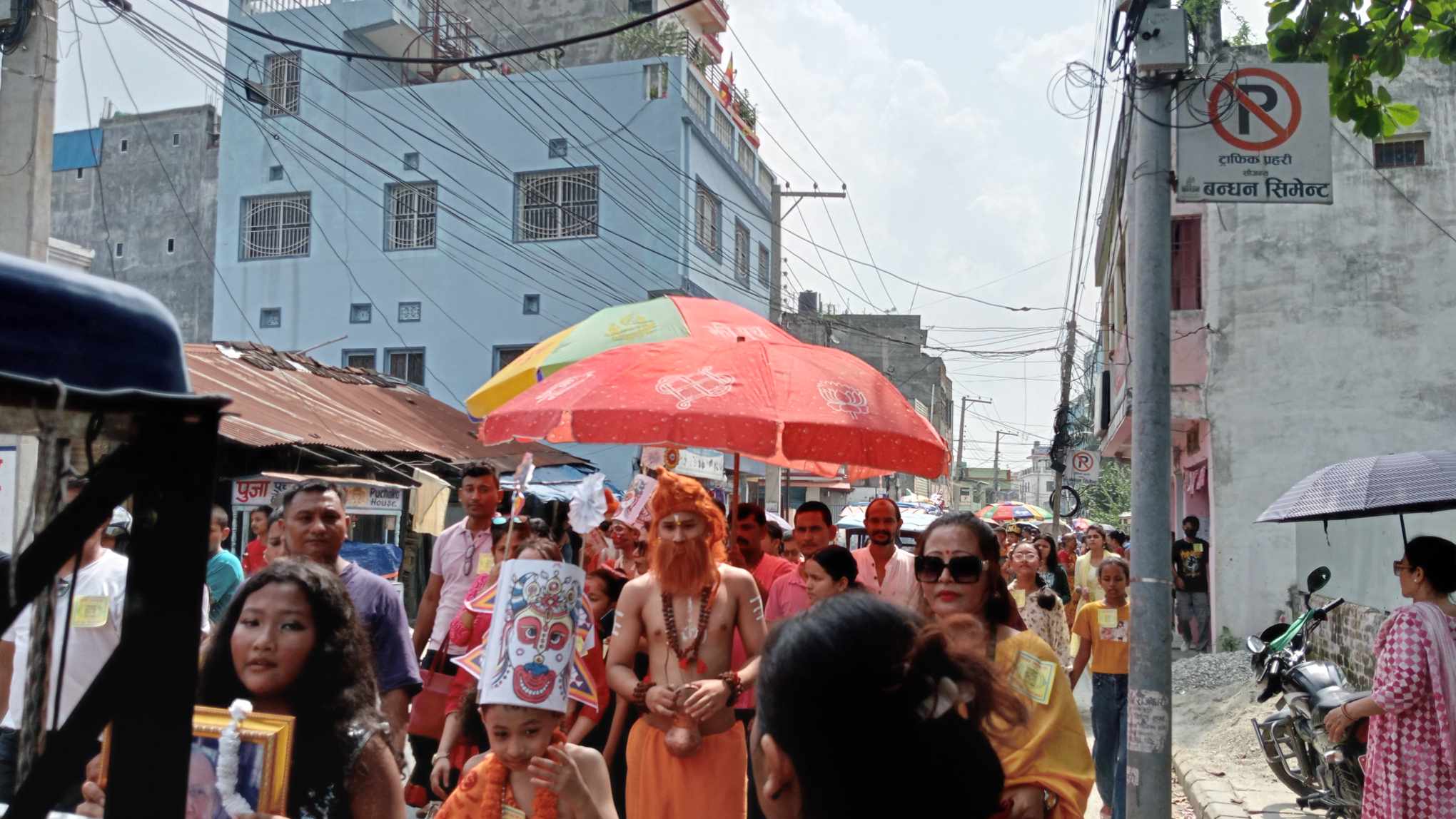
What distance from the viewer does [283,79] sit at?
24953 millimetres

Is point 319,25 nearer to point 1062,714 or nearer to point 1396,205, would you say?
point 1396,205

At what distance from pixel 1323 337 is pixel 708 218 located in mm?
13845

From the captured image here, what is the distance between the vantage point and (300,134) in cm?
2480

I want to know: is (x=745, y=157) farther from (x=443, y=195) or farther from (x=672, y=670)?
(x=672, y=670)

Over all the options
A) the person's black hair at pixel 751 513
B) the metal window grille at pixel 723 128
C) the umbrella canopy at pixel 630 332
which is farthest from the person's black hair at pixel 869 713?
the metal window grille at pixel 723 128

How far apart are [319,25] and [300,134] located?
2.32 metres

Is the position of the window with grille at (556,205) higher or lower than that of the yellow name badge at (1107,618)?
higher

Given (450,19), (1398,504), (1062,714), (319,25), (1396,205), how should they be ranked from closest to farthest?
1. (1062,714)
2. (1398,504)
3. (1396,205)
4. (319,25)
5. (450,19)

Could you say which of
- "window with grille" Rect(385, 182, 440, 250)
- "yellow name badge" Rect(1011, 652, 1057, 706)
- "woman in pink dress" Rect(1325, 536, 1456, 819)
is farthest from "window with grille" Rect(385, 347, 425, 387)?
"yellow name badge" Rect(1011, 652, 1057, 706)

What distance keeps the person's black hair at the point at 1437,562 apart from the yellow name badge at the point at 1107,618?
287 centimetres

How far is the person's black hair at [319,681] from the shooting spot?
2730 mm

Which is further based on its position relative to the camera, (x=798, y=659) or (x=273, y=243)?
(x=273, y=243)

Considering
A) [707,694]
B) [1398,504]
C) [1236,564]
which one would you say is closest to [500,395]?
[707,694]

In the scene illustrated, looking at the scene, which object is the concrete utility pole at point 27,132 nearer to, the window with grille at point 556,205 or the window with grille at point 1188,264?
the window with grille at point 1188,264
